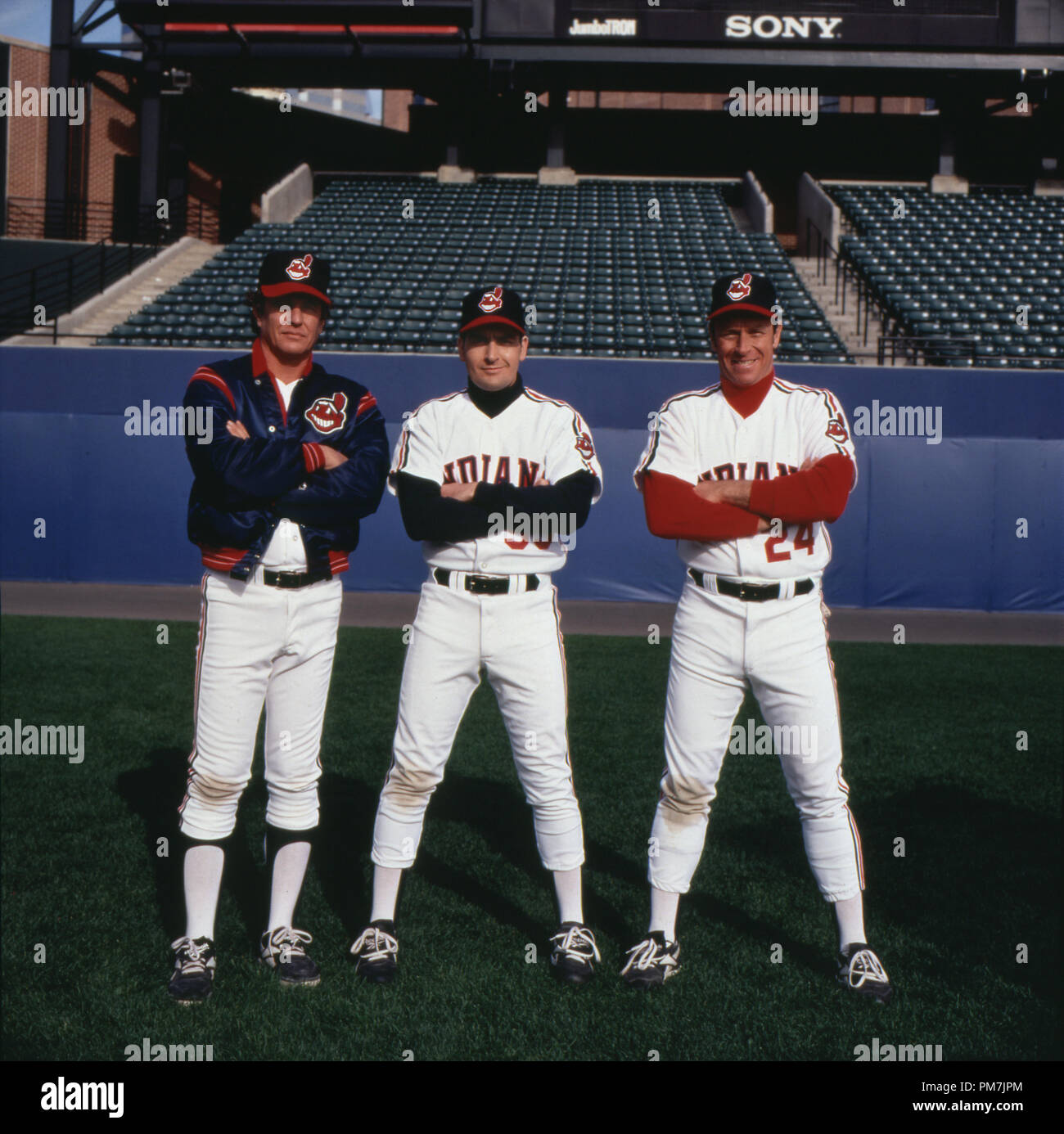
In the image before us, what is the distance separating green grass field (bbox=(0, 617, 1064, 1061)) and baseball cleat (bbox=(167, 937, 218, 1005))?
0.05 m

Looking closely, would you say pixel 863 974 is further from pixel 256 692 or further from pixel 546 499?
pixel 256 692

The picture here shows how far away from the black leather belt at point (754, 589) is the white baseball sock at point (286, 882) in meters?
1.68

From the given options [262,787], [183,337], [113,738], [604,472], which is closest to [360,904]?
[262,787]

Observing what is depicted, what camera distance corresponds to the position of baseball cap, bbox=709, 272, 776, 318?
3.46 m

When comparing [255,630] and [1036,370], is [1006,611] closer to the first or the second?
[1036,370]

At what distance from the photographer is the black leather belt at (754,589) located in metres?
3.45

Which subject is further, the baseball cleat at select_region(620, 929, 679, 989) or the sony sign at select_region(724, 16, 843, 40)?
the sony sign at select_region(724, 16, 843, 40)

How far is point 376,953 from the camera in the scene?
3.53 m

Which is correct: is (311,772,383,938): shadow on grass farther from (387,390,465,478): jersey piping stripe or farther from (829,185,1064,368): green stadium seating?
(829,185,1064,368): green stadium seating

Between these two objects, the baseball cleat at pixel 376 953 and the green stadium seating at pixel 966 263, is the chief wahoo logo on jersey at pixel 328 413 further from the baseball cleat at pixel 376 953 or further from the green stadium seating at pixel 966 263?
the green stadium seating at pixel 966 263

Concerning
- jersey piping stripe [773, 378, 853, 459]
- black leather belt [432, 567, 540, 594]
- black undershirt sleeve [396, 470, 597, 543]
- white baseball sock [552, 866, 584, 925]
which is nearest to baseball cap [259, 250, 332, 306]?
black undershirt sleeve [396, 470, 597, 543]

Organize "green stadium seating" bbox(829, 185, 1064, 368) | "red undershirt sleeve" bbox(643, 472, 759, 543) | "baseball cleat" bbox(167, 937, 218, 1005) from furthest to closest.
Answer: "green stadium seating" bbox(829, 185, 1064, 368) < "red undershirt sleeve" bbox(643, 472, 759, 543) < "baseball cleat" bbox(167, 937, 218, 1005)

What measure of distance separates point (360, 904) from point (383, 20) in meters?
21.1

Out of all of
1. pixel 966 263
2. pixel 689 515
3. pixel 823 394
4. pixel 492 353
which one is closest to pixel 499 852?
pixel 689 515
